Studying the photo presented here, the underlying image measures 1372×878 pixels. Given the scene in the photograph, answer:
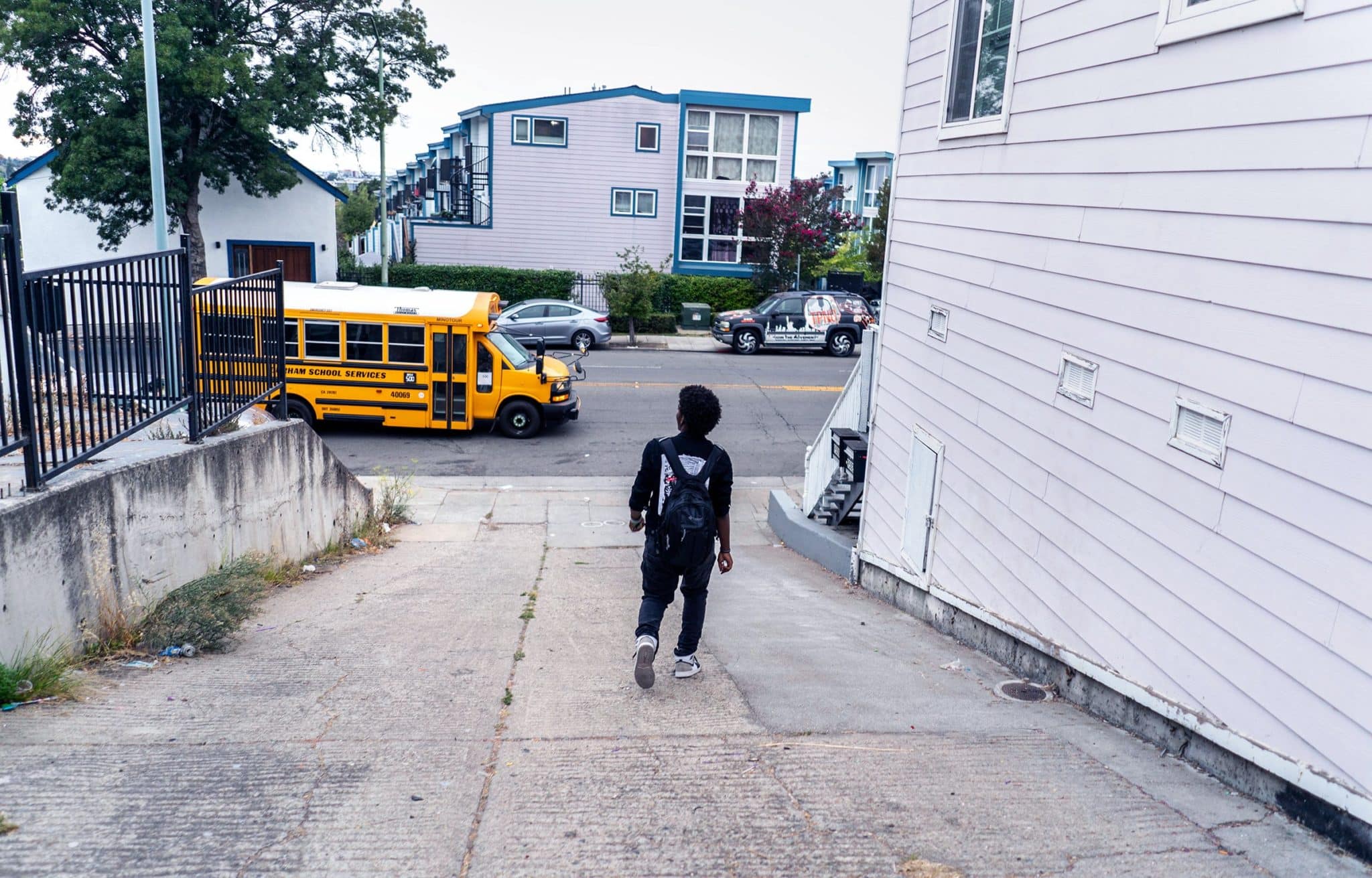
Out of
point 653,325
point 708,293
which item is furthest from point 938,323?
point 708,293

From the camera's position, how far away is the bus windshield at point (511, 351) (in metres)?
17.8

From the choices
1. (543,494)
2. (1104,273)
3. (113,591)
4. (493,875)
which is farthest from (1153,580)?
(543,494)

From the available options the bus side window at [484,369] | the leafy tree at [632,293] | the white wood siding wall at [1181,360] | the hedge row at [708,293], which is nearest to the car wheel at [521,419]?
the bus side window at [484,369]

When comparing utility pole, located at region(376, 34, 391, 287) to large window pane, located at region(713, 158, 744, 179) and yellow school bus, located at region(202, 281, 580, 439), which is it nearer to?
large window pane, located at region(713, 158, 744, 179)

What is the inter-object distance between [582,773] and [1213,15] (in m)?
4.23

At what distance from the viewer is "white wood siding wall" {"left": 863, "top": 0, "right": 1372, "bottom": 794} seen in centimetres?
376

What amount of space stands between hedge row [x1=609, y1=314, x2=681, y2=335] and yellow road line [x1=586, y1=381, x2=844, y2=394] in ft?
30.9

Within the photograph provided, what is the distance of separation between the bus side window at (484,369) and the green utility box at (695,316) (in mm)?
16129

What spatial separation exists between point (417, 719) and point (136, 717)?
1168 mm

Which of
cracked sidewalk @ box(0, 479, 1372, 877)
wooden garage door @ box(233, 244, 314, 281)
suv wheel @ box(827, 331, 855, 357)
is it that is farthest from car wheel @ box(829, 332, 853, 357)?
cracked sidewalk @ box(0, 479, 1372, 877)

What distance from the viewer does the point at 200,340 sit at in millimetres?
7352

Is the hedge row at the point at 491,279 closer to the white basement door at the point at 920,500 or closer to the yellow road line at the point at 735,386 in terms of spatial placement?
the yellow road line at the point at 735,386

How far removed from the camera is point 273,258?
32.7 m

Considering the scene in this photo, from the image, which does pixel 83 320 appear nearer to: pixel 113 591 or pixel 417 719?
pixel 113 591
